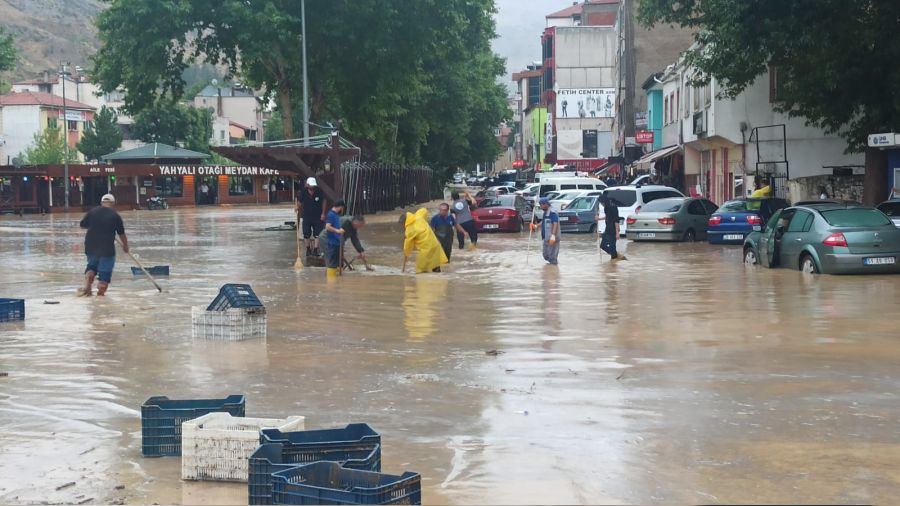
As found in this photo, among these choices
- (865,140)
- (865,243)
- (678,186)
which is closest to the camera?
(865,243)

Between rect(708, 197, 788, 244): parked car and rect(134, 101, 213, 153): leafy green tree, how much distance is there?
284 ft

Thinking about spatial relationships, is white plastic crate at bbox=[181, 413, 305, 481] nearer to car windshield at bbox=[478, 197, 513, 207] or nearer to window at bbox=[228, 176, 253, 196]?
car windshield at bbox=[478, 197, 513, 207]

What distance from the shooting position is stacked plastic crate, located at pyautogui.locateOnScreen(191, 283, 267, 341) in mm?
14219

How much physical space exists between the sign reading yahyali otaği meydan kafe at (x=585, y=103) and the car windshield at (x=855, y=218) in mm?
87846

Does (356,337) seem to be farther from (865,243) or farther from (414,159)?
(414,159)

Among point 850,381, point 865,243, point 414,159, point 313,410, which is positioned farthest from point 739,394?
point 414,159

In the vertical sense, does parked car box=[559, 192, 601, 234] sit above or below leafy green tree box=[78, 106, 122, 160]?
below

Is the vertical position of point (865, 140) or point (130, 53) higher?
point (130, 53)

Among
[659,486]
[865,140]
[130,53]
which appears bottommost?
Result: [659,486]

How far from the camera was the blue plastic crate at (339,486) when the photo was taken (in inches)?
239

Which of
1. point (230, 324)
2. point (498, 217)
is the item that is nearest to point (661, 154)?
point (498, 217)

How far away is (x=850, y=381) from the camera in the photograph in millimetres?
11023

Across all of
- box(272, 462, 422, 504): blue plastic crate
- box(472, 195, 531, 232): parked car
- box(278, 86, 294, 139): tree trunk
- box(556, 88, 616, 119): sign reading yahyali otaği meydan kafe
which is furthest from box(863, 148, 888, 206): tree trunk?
box(556, 88, 616, 119): sign reading yahyali otaği meydan kafe

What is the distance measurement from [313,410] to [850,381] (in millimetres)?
4740
